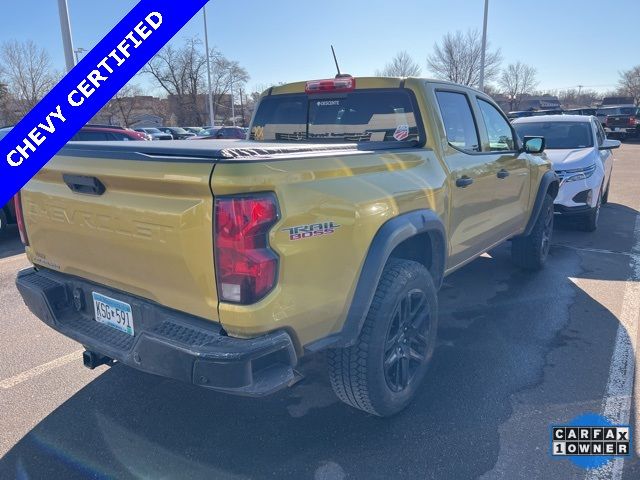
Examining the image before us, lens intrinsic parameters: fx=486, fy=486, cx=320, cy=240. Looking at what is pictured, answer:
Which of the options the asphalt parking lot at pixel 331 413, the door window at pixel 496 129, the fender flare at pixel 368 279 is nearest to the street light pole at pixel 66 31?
the asphalt parking lot at pixel 331 413

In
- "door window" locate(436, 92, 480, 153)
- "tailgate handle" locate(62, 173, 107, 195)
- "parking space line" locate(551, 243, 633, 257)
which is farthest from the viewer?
"parking space line" locate(551, 243, 633, 257)

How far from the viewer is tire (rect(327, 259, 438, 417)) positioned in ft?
8.26

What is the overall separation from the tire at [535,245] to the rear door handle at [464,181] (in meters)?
2.12

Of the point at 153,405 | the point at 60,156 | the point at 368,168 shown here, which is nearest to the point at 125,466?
the point at 153,405

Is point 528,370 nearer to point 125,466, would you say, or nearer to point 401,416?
point 401,416

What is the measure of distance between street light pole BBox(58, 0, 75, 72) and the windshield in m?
11.2

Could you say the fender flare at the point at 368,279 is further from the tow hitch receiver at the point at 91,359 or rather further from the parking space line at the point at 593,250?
the parking space line at the point at 593,250

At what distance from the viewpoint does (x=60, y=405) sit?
2.99 m

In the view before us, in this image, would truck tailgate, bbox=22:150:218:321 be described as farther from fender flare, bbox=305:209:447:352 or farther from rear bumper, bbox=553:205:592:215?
rear bumper, bbox=553:205:592:215

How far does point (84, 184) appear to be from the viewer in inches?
93.1

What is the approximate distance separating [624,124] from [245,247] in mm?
31473

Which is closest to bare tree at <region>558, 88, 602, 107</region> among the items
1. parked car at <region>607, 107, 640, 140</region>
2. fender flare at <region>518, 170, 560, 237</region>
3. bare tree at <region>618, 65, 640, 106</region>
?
bare tree at <region>618, 65, 640, 106</region>

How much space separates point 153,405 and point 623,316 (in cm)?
392

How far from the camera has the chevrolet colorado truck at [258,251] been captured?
1.95 meters
